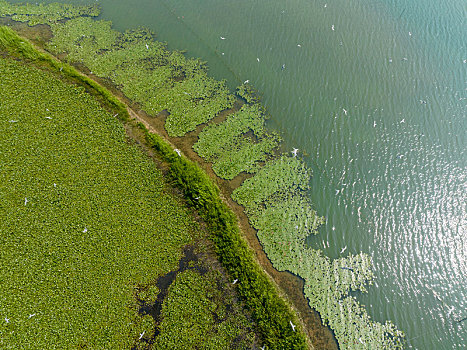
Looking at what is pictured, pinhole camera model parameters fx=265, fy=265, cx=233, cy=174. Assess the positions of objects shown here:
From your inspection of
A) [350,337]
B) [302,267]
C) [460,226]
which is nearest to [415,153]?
[460,226]

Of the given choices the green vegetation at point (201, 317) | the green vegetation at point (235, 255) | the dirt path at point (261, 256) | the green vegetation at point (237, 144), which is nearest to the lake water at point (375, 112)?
the green vegetation at point (237, 144)

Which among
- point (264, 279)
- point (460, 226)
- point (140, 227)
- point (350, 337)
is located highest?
point (460, 226)

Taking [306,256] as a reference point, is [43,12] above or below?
below

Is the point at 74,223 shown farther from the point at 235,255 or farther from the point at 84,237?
the point at 235,255

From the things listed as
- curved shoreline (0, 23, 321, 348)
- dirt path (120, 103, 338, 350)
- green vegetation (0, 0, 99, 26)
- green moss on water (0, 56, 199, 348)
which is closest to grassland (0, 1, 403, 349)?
dirt path (120, 103, 338, 350)

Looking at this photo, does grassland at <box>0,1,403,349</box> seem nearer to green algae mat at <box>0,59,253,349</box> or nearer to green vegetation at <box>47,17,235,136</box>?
green vegetation at <box>47,17,235,136</box>

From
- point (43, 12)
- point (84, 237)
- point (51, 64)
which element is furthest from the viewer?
point (43, 12)

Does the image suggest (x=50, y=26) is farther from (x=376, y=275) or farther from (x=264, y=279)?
(x=376, y=275)

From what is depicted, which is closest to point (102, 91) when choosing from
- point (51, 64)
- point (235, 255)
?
point (51, 64)
